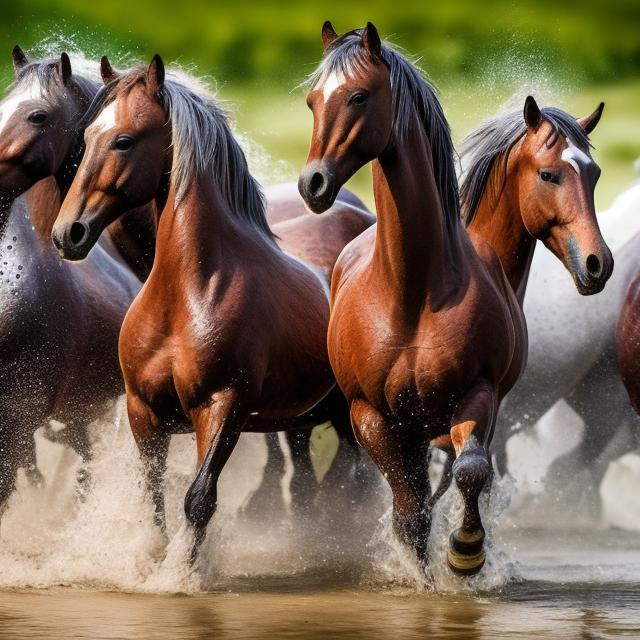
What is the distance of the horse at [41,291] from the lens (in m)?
6.12

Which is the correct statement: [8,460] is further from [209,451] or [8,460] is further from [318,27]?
[318,27]

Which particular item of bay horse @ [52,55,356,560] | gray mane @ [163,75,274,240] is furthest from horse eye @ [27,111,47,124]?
gray mane @ [163,75,274,240]

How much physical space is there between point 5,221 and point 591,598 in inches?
102

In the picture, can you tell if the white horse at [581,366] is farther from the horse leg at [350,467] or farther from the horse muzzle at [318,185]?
the horse muzzle at [318,185]

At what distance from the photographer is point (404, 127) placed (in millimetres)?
5199

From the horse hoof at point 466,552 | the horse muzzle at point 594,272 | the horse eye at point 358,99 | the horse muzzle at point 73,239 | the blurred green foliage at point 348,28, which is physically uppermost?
the blurred green foliage at point 348,28

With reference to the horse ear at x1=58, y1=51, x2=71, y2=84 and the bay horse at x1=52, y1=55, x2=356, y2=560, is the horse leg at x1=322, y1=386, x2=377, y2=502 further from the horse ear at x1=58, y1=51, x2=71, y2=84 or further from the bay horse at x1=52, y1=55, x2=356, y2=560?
the horse ear at x1=58, y1=51, x2=71, y2=84

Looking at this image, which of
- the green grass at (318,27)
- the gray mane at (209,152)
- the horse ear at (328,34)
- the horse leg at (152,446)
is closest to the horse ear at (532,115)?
the horse ear at (328,34)

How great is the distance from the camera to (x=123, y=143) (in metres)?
5.50

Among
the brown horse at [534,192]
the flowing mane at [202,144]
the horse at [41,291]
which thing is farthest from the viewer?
the horse at [41,291]

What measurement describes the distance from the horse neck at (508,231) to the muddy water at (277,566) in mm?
761

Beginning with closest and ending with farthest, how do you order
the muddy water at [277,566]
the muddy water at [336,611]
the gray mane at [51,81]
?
the muddy water at [336,611]
the muddy water at [277,566]
the gray mane at [51,81]

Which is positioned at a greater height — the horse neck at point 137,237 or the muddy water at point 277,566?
the horse neck at point 137,237

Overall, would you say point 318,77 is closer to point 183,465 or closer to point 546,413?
point 183,465
